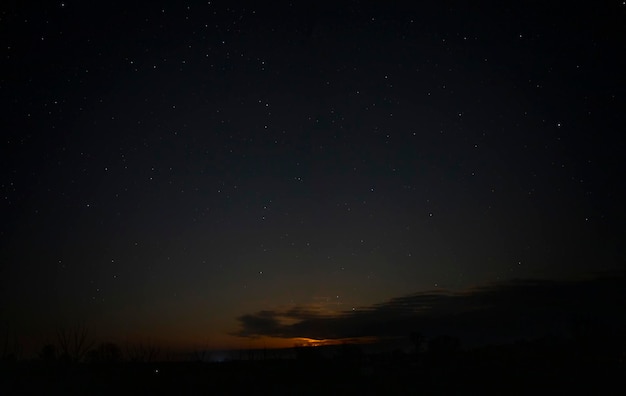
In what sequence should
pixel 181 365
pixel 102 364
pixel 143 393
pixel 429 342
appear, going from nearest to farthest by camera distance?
pixel 143 393 < pixel 102 364 < pixel 181 365 < pixel 429 342

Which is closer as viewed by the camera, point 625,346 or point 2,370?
point 2,370

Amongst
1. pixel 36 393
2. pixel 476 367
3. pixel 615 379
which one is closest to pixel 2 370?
pixel 36 393

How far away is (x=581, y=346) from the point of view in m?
31.7

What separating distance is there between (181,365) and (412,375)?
882 cm

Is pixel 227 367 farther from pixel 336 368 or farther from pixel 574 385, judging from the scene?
pixel 574 385

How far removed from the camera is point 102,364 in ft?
61.9

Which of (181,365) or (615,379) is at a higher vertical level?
(181,365)

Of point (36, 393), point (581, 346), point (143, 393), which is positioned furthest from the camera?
point (581, 346)

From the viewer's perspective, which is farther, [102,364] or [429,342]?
[429,342]

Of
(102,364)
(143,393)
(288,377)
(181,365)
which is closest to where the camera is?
(143,393)

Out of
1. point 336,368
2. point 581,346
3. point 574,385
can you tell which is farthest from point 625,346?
point 336,368

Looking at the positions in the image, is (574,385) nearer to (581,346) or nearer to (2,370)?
(581,346)

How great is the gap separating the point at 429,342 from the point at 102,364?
3246cm

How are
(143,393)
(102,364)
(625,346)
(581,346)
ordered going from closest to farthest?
(143,393)
(102,364)
(625,346)
(581,346)
